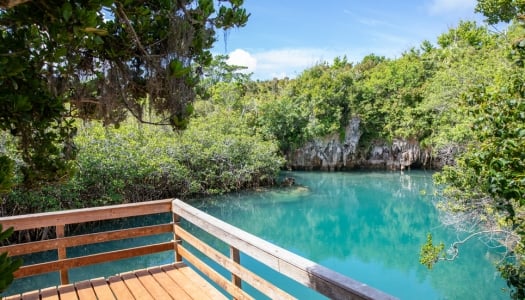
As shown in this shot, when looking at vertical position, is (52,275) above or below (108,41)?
below

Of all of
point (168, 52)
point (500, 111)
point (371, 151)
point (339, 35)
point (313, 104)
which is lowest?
point (371, 151)

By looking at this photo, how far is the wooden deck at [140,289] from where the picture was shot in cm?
246

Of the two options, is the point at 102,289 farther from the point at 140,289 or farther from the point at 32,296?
the point at 32,296

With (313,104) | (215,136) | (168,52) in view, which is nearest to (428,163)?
(313,104)

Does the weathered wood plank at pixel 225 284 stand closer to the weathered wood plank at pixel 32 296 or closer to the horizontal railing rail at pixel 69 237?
the horizontal railing rail at pixel 69 237

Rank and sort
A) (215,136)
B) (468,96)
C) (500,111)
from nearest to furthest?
(500,111) → (468,96) → (215,136)

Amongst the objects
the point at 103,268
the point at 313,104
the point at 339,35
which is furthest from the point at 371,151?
the point at 103,268

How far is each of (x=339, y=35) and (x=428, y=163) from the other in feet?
29.1

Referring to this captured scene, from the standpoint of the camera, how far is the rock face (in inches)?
753

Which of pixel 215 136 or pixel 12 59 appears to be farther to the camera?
pixel 215 136

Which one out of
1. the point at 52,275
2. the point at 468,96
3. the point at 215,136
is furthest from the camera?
the point at 215,136

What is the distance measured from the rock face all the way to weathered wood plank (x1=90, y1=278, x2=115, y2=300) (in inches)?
668

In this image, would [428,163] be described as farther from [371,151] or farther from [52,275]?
[52,275]

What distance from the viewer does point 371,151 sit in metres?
19.9
